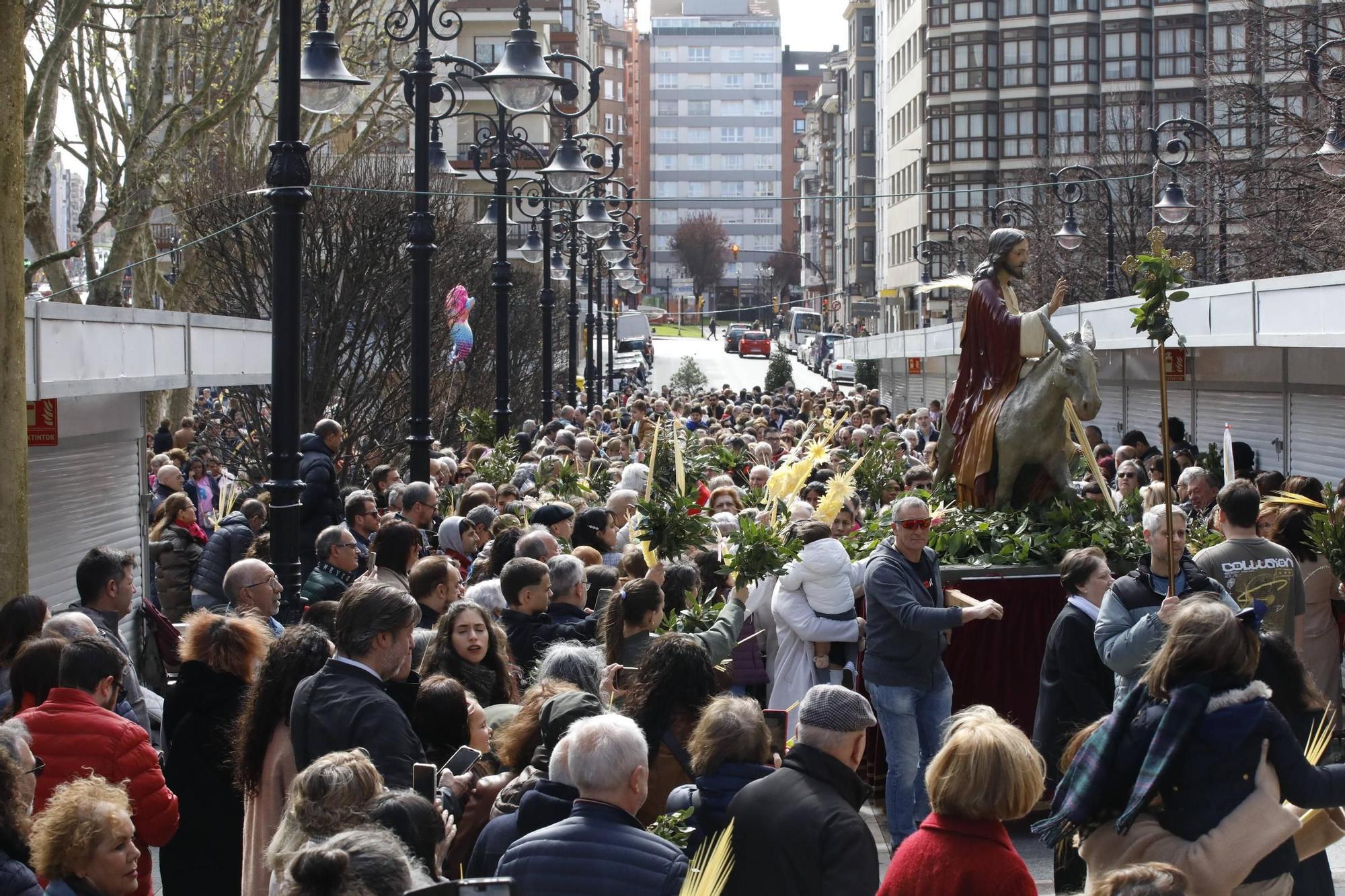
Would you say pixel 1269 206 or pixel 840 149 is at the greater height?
pixel 840 149

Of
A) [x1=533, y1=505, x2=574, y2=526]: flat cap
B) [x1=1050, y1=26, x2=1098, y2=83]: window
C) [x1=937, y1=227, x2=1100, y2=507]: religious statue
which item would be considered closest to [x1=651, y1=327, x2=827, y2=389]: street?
[x1=1050, y1=26, x2=1098, y2=83]: window

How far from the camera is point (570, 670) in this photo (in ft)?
22.3

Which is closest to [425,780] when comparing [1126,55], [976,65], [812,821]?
[812,821]

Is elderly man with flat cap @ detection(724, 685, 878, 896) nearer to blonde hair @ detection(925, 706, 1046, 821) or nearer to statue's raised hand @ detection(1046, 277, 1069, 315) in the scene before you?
blonde hair @ detection(925, 706, 1046, 821)

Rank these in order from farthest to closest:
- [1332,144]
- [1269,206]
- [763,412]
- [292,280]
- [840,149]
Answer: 1. [840,149]
2. [1269,206]
3. [763,412]
4. [1332,144]
5. [292,280]

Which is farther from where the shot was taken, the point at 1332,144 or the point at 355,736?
the point at 1332,144

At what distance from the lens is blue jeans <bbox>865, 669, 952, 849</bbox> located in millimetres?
9016

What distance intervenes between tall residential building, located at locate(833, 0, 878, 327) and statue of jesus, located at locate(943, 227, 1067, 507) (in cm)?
9759

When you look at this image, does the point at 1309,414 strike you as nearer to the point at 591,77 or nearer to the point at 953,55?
the point at 591,77

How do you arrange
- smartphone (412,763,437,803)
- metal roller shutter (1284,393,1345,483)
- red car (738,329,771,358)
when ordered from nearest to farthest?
smartphone (412,763,437,803) → metal roller shutter (1284,393,1345,483) → red car (738,329,771,358)

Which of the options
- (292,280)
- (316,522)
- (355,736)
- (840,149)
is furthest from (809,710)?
(840,149)

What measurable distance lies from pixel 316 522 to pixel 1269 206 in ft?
84.6

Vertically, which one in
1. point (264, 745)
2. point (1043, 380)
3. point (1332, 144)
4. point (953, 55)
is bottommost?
point (264, 745)

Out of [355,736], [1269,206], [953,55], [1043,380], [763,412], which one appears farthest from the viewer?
[953,55]
